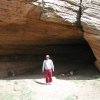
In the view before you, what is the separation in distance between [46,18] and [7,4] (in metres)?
1.70

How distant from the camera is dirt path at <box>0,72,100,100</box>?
43.4 ft

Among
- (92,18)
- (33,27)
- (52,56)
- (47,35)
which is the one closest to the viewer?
(92,18)

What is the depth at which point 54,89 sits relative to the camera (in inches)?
548

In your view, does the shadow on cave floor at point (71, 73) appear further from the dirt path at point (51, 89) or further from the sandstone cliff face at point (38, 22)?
the sandstone cliff face at point (38, 22)

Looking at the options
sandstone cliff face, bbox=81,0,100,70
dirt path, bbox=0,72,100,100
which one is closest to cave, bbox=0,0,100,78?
sandstone cliff face, bbox=81,0,100,70

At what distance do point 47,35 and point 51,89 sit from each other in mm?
3421

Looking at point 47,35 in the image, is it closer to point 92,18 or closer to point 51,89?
point 92,18

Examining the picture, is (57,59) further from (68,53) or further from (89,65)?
(89,65)

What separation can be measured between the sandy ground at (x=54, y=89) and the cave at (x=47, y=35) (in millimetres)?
1658

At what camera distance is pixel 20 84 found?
14430 mm

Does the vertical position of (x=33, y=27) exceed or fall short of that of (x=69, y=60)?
it exceeds it

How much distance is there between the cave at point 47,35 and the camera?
14.8m

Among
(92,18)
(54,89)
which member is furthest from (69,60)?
(54,89)

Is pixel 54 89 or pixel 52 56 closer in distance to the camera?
pixel 54 89
